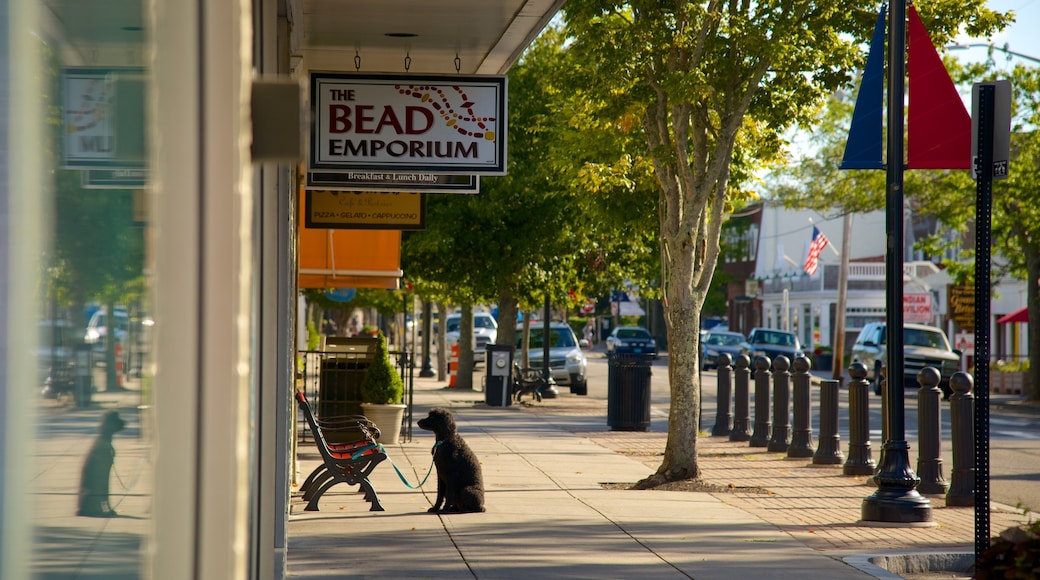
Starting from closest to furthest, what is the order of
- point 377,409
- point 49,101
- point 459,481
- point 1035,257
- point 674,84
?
point 49,101 < point 459,481 < point 674,84 < point 377,409 < point 1035,257

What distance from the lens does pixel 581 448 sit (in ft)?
53.0

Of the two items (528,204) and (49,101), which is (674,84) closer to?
(49,101)

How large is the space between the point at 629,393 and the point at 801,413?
4330 millimetres

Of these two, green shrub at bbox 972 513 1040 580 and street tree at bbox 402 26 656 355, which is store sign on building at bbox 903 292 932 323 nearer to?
street tree at bbox 402 26 656 355

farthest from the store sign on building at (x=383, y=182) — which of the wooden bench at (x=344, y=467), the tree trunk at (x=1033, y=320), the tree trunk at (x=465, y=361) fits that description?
the tree trunk at (x=1033, y=320)

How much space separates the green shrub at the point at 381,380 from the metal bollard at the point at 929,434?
6526mm

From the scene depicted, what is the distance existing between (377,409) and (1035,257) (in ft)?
74.6

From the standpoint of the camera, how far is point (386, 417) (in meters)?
15.3

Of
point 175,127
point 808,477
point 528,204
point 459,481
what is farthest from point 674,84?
point 528,204

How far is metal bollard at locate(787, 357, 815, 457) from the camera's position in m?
15.2

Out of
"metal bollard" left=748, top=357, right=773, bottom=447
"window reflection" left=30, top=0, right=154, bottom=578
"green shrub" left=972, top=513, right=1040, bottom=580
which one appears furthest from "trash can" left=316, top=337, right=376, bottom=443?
"window reflection" left=30, top=0, right=154, bottom=578

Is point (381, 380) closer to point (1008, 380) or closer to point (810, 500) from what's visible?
point (810, 500)

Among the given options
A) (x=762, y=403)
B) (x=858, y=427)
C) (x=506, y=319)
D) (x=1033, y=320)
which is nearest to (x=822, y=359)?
(x=1033, y=320)

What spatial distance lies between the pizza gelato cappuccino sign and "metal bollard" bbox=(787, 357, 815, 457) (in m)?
8.79
